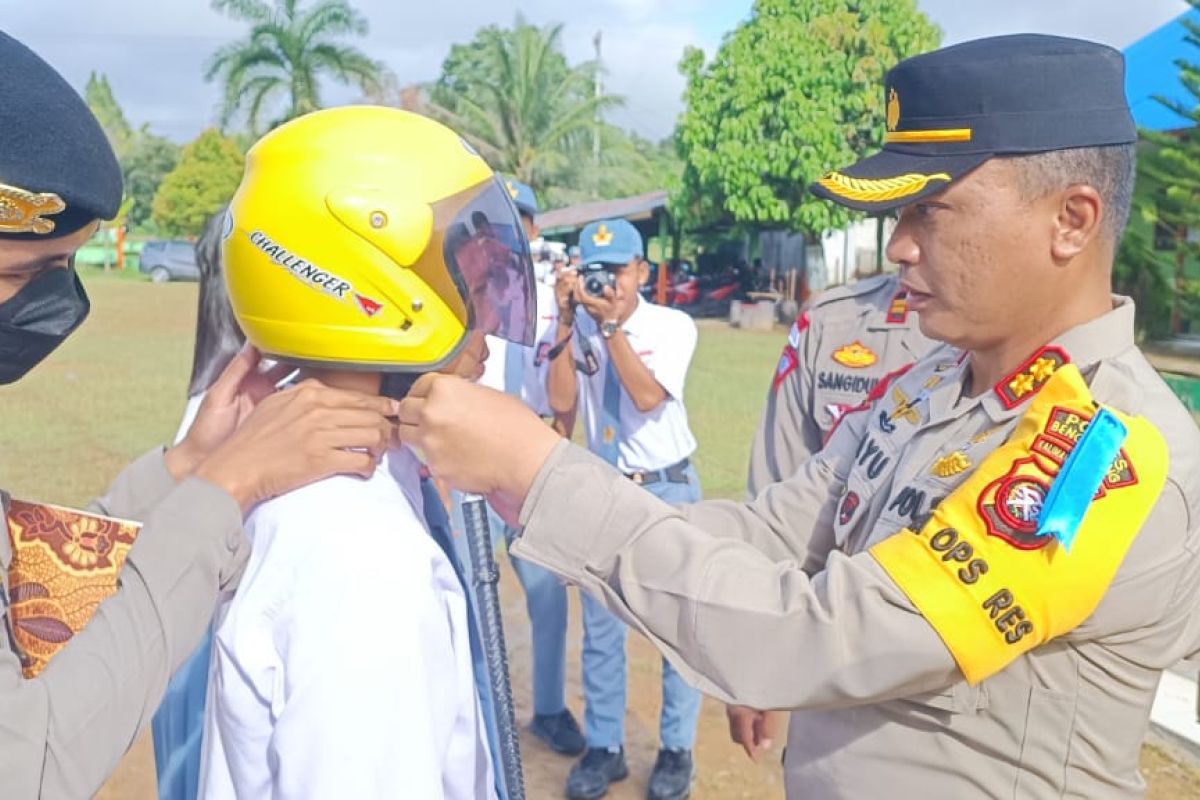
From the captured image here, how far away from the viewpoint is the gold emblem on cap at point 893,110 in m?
1.92

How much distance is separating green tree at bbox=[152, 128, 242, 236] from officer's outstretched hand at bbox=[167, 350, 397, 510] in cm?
4105

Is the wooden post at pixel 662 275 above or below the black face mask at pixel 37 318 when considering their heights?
below

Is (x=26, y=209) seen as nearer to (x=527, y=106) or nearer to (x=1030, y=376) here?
(x=1030, y=376)

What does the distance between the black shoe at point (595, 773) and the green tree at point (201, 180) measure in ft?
128

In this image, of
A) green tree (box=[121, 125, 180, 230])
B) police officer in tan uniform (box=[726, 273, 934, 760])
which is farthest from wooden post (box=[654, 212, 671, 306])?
green tree (box=[121, 125, 180, 230])

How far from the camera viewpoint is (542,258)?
51.1 feet

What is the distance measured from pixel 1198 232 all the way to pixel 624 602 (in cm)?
1548

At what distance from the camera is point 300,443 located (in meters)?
→ 1.65

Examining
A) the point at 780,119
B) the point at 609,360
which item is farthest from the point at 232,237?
the point at 780,119

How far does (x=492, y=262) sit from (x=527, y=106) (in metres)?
36.4

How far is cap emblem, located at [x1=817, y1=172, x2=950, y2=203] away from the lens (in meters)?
1.75

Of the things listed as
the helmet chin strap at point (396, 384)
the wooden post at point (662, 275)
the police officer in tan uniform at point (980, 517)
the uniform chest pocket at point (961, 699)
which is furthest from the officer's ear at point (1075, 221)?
the wooden post at point (662, 275)

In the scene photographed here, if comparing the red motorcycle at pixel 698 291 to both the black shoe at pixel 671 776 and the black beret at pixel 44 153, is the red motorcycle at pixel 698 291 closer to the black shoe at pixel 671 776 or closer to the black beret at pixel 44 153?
the black shoe at pixel 671 776

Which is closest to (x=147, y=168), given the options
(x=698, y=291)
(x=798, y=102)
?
(x=698, y=291)
